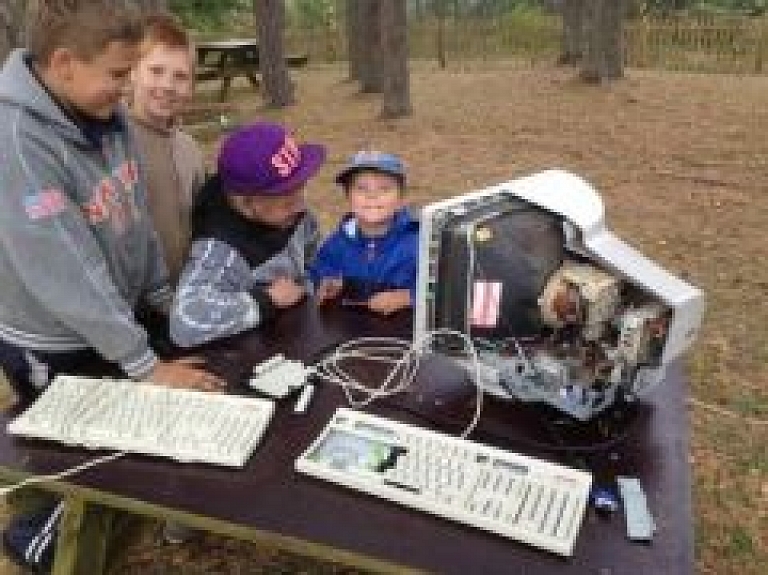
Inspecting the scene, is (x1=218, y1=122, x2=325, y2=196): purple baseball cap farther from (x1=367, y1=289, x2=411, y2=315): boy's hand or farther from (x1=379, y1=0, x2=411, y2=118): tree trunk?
(x1=379, y1=0, x2=411, y2=118): tree trunk

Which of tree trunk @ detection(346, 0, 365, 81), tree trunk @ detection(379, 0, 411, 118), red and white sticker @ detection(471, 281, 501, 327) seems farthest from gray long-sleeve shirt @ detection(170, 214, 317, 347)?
tree trunk @ detection(346, 0, 365, 81)

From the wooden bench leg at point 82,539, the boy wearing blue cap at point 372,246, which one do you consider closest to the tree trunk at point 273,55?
the boy wearing blue cap at point 372,246

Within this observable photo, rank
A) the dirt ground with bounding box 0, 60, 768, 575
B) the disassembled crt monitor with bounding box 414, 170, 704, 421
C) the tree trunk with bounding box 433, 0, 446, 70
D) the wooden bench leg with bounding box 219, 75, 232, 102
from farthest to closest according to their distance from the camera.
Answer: the tree trunk with bounding box 433, 0, 446, 70 → the wooden bench leg with bounding box 219, 75, 232, 102 → the dirt ground with bounding box 0, 60, 768, 575 → the disassembled crt monitor with bounding box 414, 170, 704, 421

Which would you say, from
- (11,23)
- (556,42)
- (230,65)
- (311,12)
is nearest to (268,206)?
(11,23)

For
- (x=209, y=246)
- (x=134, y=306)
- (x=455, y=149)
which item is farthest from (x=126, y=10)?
(x=455, y=149)

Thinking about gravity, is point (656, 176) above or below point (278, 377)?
below

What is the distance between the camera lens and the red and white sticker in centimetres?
201

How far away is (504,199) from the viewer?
208 centimetres

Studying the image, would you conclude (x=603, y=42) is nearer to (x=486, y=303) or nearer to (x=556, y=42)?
(x=556, y=42)

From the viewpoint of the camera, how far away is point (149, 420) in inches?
81.0

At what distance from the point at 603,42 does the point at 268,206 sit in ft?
26.2

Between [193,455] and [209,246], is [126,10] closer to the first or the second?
[209,246]

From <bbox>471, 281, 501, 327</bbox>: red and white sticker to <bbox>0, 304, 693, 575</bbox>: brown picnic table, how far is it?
0.23 metres

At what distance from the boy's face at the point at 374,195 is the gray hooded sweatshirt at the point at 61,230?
23.9 inches
